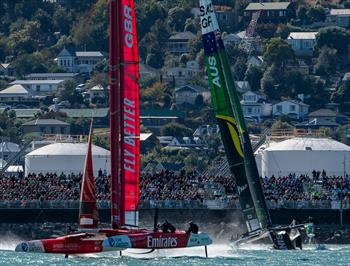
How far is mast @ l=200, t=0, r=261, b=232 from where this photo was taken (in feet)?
241

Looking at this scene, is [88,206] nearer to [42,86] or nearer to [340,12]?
[42,86]

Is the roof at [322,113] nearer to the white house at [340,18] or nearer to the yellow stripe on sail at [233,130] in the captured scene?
the white house at [340,18]

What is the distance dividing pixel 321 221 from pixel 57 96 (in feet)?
250

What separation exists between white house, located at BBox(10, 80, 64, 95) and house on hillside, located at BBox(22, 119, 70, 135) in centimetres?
1744

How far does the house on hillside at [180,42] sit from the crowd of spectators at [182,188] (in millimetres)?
84488

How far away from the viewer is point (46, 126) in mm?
140250

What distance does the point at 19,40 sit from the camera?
6762 inches

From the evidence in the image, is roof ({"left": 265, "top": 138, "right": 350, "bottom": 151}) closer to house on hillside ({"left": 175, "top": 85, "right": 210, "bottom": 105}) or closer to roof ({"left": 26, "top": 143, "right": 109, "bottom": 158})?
A: roof ({"left": 26, "top": 143, "right": 109, "bottom": 158})

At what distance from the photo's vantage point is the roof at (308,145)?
307 ft

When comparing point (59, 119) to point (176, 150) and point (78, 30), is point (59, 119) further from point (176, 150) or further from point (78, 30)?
point (78, 30)

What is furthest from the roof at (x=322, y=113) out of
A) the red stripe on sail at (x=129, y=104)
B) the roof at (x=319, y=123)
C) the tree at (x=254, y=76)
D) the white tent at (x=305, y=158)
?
the red stripe on sail at (x=129, y=104)

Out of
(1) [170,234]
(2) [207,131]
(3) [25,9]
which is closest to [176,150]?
(2) [207,131]

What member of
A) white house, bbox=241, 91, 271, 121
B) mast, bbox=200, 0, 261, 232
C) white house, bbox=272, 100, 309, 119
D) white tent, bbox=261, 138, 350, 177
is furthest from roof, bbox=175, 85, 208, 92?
mast, bbox=200, 0, 261, 232

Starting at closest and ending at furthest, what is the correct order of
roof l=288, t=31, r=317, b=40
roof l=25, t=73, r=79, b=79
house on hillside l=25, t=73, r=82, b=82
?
house on hillside l=25, t=73, r=82, b=82 → roof l=25, t=73, r=79, b=79 → roof l=288, t=31, r=317, b=40
